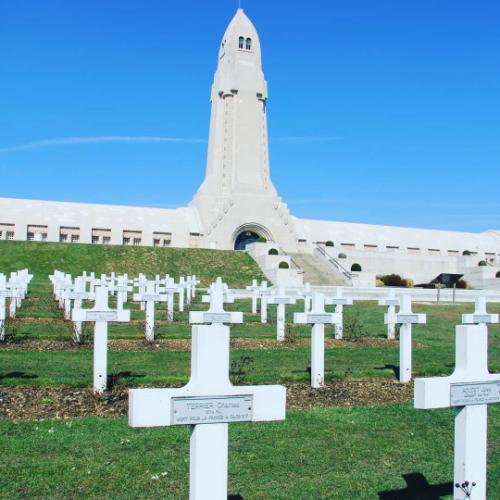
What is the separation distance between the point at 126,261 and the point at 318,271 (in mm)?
11703

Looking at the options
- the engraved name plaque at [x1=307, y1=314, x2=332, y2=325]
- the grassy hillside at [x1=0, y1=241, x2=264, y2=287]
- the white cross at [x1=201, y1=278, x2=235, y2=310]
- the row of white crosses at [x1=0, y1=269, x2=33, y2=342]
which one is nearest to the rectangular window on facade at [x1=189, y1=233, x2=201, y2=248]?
the grassy hillside at [x1=0, y1=241, x2=264, y2=287]

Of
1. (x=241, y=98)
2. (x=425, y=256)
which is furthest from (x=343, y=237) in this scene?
(x=241, y=98)

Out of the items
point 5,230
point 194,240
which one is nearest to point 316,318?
point 194,240

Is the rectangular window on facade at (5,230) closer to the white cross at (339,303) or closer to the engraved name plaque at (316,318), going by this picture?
the white cross at (339,303)

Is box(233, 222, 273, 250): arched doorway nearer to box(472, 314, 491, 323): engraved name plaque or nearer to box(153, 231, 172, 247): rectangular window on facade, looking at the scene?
box(153, 231, 172, 247): rectangular window on facade

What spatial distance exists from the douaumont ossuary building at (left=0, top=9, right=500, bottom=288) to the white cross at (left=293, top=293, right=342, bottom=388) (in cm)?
3534

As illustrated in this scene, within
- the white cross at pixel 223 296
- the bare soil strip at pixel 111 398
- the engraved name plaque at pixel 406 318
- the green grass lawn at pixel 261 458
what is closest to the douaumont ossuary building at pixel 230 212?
the white cross at pixel 223 296

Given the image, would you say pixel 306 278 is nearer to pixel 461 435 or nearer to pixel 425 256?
pixel 425 256

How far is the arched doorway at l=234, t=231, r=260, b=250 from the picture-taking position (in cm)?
4788

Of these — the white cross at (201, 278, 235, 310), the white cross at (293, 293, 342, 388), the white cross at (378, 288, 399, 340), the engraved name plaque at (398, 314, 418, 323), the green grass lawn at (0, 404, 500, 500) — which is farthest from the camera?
the white cross at (378, 288, 399, 340)

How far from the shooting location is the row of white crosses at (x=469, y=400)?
148 inches

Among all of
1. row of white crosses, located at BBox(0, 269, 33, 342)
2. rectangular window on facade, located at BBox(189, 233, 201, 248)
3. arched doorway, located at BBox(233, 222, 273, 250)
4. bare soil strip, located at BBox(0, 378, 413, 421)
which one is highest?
arched doorway, located at BBox(233, 222, 273, 250)

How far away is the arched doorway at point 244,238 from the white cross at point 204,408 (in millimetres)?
44356

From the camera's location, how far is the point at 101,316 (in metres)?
7.59
